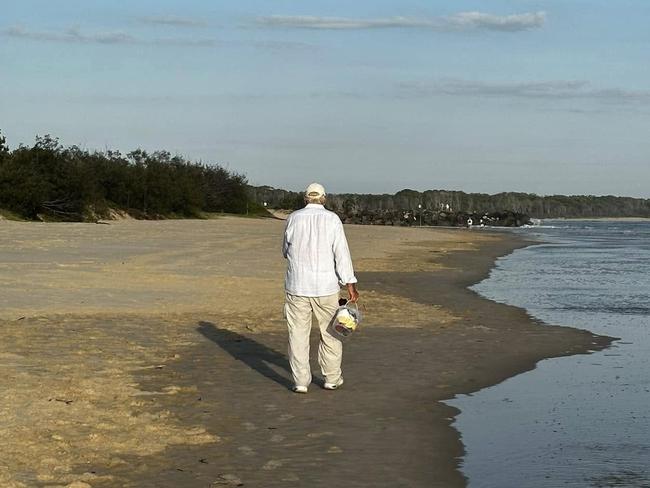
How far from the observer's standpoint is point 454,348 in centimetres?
1330

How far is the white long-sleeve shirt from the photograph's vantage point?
390 inches

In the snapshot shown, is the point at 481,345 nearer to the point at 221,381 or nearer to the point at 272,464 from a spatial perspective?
the point at 221,381

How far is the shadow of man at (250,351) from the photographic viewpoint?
11.1 meters

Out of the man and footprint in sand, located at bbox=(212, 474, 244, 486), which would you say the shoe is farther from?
footprint in sand, located at bbox=(212, 474, 244, 486)

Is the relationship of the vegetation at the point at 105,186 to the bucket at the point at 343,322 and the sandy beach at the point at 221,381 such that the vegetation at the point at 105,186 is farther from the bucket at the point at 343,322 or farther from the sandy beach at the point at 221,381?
the bucket at the point at 343,322

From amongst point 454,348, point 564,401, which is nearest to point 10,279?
point 454,348

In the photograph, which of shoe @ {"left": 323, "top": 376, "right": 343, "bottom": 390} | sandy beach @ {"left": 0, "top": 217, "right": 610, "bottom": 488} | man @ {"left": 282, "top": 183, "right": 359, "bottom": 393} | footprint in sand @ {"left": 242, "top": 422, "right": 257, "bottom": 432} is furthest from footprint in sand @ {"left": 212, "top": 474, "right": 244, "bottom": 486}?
shoe @ {"left": 323, "top": 376, "right": 343, "bottom": 390}

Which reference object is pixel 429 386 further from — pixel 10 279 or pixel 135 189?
pixel 135 189

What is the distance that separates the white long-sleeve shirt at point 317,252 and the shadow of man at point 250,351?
1082 mm

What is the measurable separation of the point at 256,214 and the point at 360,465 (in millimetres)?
98973

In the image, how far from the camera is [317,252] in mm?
9938

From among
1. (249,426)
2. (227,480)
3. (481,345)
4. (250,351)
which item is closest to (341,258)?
(249,426)

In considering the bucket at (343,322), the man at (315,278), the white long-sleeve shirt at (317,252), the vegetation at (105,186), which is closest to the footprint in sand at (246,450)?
the man at (315,278)

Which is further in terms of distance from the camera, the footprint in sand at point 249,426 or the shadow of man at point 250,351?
the shadow of man at point 250,351
